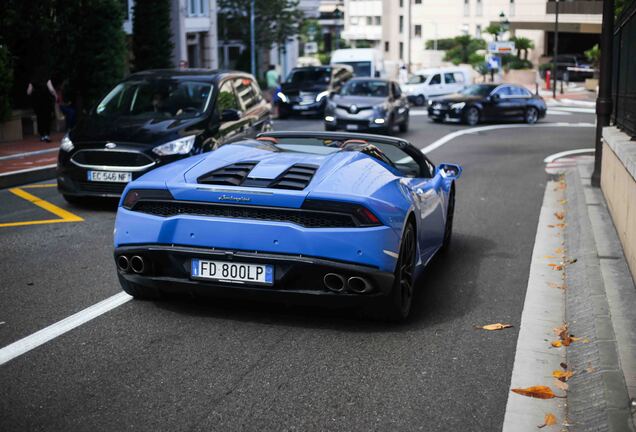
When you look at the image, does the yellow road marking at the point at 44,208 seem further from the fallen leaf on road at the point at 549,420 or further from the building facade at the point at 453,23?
the building facade at the point at 453,23

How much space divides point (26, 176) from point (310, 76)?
2085 centimetres

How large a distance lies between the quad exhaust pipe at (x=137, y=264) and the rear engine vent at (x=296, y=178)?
3.32 feet

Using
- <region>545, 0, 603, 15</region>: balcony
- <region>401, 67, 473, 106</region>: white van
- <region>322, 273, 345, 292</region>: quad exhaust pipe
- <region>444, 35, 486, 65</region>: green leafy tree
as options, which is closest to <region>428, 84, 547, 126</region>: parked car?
<region>401, 67, 473, 106</region>: white van

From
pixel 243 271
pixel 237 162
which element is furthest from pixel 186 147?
pixel 243 271

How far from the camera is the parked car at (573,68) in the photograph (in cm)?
6623

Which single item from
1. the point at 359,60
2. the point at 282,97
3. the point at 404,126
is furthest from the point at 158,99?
the point at 359,60

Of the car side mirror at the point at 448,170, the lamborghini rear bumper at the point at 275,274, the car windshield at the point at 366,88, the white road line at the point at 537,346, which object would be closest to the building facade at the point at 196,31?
the car windshield at the point at 366,88

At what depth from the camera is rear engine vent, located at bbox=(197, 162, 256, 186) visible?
21.1 feet

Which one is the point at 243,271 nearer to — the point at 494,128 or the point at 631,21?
the point at 631,21

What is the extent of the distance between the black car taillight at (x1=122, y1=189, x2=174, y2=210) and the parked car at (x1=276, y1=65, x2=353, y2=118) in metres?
26.4

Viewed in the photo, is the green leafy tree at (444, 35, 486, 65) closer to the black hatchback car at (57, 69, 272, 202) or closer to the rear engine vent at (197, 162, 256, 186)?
the black hatchback car at (57, 69, 272, 202)

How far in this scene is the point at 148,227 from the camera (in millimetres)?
6387

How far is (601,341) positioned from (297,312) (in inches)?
82.2

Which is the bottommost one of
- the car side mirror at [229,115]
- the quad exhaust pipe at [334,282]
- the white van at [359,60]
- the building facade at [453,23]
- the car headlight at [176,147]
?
the quad exhaust pipe at [334,282]
